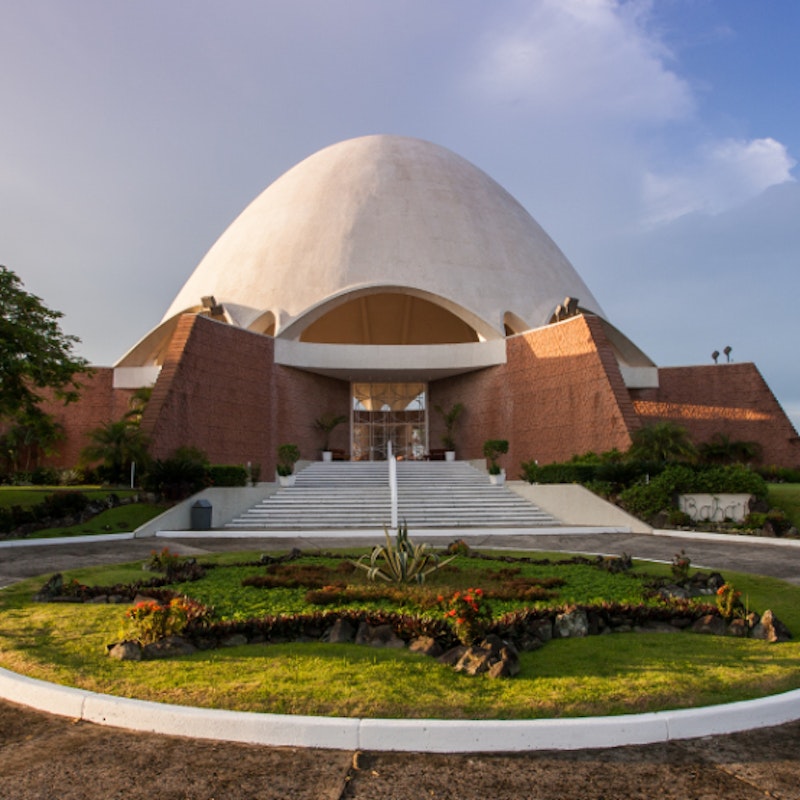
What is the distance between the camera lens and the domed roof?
88.9 ft

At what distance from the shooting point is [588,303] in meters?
31.0

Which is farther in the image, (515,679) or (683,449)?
(683,449)

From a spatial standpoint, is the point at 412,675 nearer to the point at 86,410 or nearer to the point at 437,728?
the point at 437,728

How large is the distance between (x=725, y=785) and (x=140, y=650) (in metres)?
3.63

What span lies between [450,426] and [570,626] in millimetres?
20574

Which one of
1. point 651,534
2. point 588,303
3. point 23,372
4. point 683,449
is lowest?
point 651,534

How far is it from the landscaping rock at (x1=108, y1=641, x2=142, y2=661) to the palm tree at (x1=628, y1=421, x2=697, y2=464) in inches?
574

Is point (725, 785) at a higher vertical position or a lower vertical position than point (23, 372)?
lower

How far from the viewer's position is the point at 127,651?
4652mm

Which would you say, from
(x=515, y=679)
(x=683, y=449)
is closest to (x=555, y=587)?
(x=515, y=679)

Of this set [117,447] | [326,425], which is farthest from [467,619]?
[326,425]

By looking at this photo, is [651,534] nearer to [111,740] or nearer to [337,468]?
[337,468]

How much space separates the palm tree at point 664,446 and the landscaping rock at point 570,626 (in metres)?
12.4

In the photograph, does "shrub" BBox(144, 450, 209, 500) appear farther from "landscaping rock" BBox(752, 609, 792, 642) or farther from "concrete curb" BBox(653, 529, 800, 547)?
"landscaping rock" BBox(752, 609, 792, 642)
